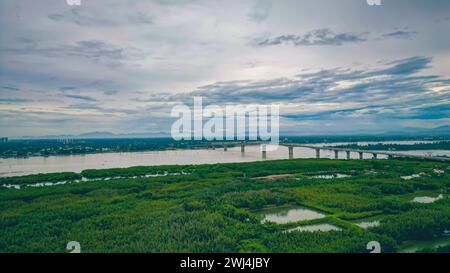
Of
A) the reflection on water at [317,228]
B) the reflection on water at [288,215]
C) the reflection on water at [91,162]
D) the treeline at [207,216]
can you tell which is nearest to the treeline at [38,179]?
the reflection on water at [91,162]

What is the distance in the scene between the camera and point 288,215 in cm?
1106

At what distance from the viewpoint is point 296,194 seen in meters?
13.6

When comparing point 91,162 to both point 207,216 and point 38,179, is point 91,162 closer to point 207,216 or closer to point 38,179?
point 38,179

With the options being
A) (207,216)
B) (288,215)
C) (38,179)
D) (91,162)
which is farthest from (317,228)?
(91,162)

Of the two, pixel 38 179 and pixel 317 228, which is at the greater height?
pixel 38 179

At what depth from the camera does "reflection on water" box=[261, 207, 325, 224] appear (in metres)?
10.4

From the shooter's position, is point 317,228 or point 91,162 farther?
point 91,162

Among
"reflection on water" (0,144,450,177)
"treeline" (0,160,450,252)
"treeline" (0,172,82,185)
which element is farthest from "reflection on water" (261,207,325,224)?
"reflection on water" (0,144,450,177)

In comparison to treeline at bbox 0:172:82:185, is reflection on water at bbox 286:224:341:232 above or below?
below

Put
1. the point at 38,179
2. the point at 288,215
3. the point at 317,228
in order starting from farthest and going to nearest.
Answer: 1. the point at 38,179
2. the point at 288,215
3. the point at 317,228

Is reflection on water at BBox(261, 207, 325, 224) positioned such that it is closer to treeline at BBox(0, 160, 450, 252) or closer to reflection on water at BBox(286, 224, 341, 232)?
treeline at BBox(0, 160, 450, 252)

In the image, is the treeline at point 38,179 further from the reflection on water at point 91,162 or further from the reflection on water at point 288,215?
the reflection on water at point 288,215
